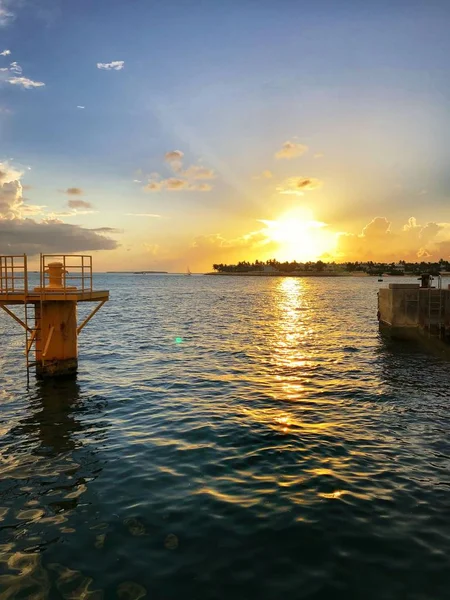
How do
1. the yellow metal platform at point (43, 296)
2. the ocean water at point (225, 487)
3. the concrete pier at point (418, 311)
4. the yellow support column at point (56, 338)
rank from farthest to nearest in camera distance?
the concrete pier at point (418, 311) → the yellow support column at point (56, 338) → the yellow metal platform at point (43, 296) → the ocean water at point (225, 487)

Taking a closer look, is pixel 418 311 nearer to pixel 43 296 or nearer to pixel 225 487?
pixel 43 296

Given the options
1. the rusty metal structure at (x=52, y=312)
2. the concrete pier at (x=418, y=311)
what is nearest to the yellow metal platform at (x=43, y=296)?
the rusty metal structure at (x=52, y=312)

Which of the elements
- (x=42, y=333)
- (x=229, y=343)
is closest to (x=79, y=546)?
(x=42, y=333)

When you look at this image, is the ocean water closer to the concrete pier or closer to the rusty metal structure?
the rusty metal structure

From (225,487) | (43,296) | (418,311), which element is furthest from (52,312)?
(418,311)

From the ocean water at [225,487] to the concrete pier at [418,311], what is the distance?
11.5 metres

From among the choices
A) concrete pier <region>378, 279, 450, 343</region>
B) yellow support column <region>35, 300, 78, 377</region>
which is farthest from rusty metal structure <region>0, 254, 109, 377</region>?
concrete pier <region>378, 279, 450, 343</region>

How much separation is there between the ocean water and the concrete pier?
1155cm

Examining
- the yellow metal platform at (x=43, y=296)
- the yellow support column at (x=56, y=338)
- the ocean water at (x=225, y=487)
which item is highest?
the yellow metal platform at (x=43, y=296)

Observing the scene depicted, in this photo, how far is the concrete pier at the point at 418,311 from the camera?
3080 cm

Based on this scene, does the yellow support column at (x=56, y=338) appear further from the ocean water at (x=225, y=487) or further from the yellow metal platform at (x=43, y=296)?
the ocean water at (x=225, y=487)

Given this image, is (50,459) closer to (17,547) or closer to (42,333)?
(17,547)

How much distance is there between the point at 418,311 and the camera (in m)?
31.6

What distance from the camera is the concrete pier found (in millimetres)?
30797
